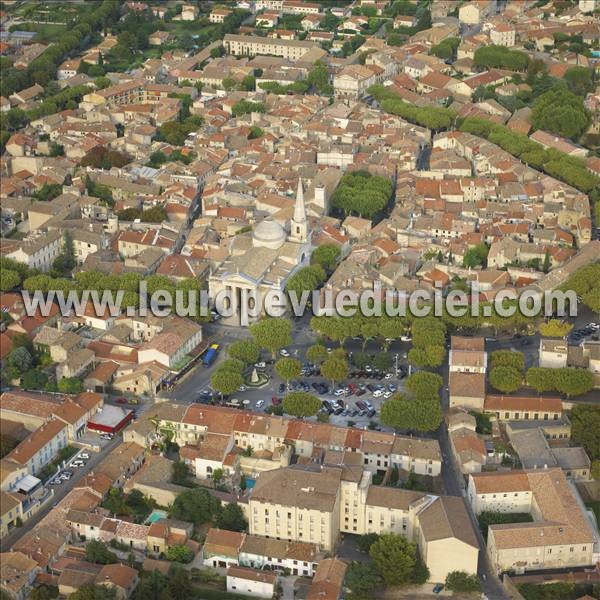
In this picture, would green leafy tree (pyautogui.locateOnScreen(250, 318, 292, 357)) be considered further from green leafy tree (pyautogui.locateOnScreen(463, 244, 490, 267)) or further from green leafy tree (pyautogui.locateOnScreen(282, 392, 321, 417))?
green leafy tree (pyautogui.locateOnScreen(463, 244, 490, 267))

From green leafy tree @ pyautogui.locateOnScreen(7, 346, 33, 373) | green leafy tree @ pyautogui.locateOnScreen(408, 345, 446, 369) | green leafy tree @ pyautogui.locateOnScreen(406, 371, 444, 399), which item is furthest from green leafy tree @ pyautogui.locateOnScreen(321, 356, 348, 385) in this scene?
green leafy tree @ pyautogui.locateOnScreen(7, 346, 33, 373)

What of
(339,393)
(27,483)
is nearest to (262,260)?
(339,393)

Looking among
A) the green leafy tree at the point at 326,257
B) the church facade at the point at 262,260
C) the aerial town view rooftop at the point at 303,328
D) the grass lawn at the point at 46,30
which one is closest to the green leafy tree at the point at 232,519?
the aerial town view rooftop at the point at 303,328

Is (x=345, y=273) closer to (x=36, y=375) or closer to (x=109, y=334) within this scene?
(x=109, y=334)

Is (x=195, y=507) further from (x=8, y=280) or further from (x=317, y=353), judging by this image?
(x=8, y=280)

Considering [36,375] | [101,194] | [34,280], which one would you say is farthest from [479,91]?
[36,375]
